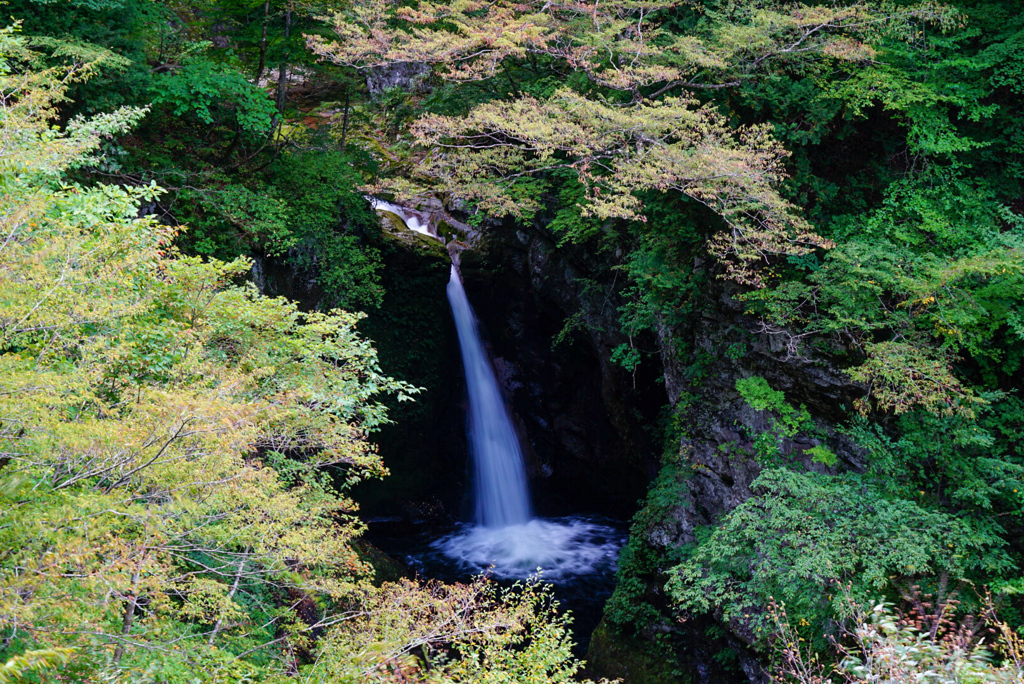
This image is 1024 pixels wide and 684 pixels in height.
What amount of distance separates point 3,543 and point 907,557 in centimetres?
818

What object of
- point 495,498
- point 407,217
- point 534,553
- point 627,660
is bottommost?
point 627,660

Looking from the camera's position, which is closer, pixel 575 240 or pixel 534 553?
pixel 575 240

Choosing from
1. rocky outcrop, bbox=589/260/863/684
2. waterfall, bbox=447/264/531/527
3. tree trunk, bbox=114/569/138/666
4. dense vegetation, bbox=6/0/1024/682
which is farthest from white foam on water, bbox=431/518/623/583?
tree trunk, bbox=114/569/138/666

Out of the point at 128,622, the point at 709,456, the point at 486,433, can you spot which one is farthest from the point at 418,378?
the point at 128,622

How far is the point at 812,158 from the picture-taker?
31.0 feet

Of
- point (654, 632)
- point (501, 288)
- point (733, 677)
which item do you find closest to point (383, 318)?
point (501, 288)

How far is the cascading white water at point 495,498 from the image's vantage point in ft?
46.8

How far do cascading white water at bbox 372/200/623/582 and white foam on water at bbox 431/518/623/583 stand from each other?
23 mm

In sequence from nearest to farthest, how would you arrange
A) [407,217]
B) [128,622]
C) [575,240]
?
[128,622], [575,240], [407,217]

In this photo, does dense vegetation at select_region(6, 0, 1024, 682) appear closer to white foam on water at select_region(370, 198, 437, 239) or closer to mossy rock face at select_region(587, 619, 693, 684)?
mossy rock face at select_region(587, 619, 693, 684)

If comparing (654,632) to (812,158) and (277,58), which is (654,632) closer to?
(812,158)

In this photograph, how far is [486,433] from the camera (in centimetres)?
1675

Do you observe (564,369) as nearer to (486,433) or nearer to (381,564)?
(486,433)

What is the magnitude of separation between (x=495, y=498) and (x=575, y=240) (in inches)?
316
